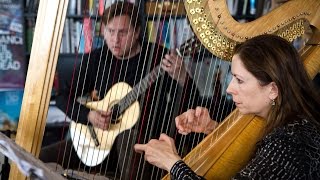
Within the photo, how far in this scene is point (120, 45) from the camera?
6.86 ft

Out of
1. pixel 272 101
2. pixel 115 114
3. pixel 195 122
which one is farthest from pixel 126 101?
pixel 272 101

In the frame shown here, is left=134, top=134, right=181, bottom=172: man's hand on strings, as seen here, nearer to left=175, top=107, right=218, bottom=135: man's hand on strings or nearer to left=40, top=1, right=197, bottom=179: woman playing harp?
left=175, top=107, right=218, bottom=135: man's hand on strings

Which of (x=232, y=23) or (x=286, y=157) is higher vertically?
(x=232, y=23)

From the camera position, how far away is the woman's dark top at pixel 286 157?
109 cm

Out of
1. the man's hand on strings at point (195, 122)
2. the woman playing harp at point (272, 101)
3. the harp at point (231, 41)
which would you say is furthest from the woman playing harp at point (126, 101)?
the woman playing harp at point (272, 101)

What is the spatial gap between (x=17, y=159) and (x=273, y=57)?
0.72 metres

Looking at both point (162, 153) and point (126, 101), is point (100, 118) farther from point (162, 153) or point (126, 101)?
point (162, 153)

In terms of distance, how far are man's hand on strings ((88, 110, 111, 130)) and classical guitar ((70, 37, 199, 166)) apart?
0.12 feet

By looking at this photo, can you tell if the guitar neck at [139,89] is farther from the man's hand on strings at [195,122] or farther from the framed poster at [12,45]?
the framed poster at [12,45]

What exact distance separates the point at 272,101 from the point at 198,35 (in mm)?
270

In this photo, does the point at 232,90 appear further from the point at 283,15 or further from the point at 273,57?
the point at 283,15

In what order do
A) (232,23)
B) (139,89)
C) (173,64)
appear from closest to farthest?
(232,23), (173,64), (139,89)

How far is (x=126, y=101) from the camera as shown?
6.65 ft

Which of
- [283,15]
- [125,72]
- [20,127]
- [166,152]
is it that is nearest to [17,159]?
[20,127]
